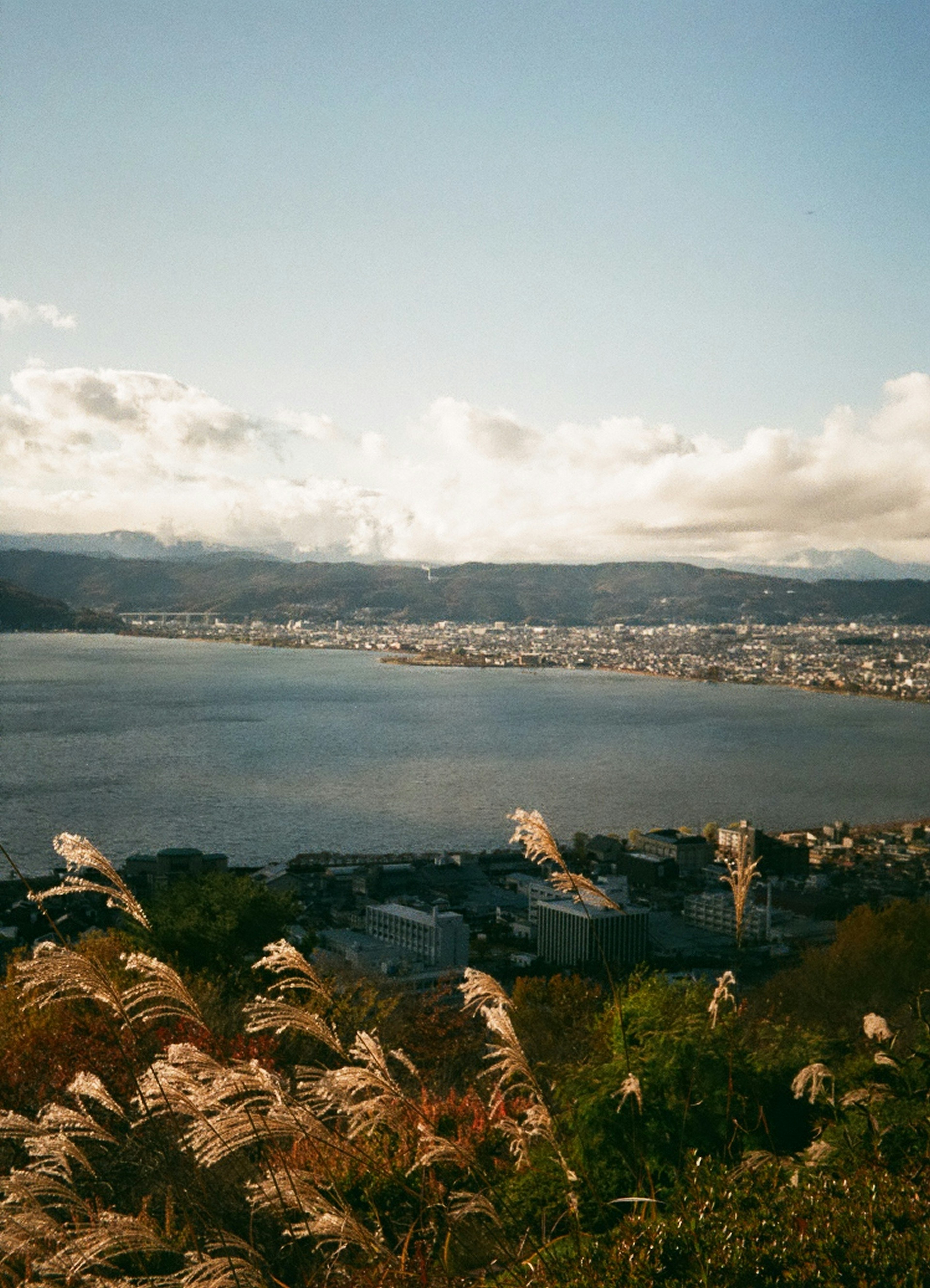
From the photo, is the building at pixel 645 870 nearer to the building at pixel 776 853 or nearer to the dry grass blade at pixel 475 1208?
the building at pixel 776 853

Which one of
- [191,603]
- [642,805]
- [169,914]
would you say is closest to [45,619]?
[191,603]

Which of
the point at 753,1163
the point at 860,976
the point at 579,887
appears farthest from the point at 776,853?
the point at 579,887

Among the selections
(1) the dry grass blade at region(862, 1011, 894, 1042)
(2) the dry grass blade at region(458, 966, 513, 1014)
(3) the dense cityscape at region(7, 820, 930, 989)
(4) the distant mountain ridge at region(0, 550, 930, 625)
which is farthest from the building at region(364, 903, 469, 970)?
(4) the distant mountain ridge at region(0, 550, 930, 625)

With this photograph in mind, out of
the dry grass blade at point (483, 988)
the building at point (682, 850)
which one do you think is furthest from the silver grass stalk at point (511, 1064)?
the building at point (682, 850)

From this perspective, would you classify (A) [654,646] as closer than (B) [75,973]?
No

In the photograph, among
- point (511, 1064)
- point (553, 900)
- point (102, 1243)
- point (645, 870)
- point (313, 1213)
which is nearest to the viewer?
point (102, 1243)

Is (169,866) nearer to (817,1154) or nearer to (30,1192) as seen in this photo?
(817,1154)
